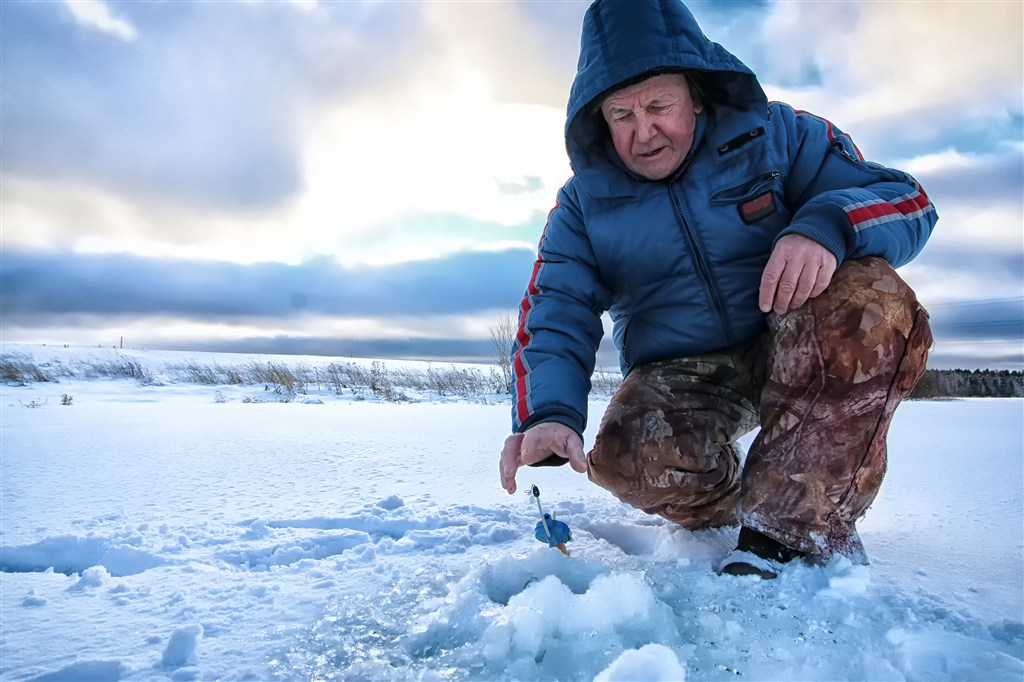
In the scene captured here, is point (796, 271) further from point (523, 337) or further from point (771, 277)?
point (523, 337)

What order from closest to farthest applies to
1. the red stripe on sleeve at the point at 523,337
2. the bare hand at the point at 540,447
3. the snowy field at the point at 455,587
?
the snowy field at the point at 455,587, the bare hand at the point at 540,447, the red stripe on sleeve at the point at 523,337

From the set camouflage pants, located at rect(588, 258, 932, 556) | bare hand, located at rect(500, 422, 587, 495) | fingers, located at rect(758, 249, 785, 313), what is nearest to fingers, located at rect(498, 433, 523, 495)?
bare hand, located at rect(500, 422, 587, 495)

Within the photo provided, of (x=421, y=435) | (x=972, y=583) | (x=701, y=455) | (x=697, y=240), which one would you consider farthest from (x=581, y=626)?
(x=421, y=435)

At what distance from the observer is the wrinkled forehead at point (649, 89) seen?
150cm

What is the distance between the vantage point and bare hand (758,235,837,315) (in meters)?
1.23

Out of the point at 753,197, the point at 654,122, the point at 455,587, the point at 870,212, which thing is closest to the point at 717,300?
the point at 753,197

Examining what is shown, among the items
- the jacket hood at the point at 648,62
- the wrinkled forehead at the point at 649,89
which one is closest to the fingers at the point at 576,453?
the jacket hood at the point at 648,62

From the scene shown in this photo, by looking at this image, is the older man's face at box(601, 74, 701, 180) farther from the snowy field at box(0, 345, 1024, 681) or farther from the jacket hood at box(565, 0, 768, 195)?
the snowy field at box(0, 345, 1024, 681)

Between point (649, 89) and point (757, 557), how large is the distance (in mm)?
1212

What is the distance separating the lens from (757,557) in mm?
1210

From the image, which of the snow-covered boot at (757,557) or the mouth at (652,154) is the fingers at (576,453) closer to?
the snow-covered boot at (757,557)

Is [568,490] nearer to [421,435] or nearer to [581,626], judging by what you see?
[581,626]

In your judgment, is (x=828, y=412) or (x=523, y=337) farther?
(x=523, y=337)

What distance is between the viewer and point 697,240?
1524 millimetres
